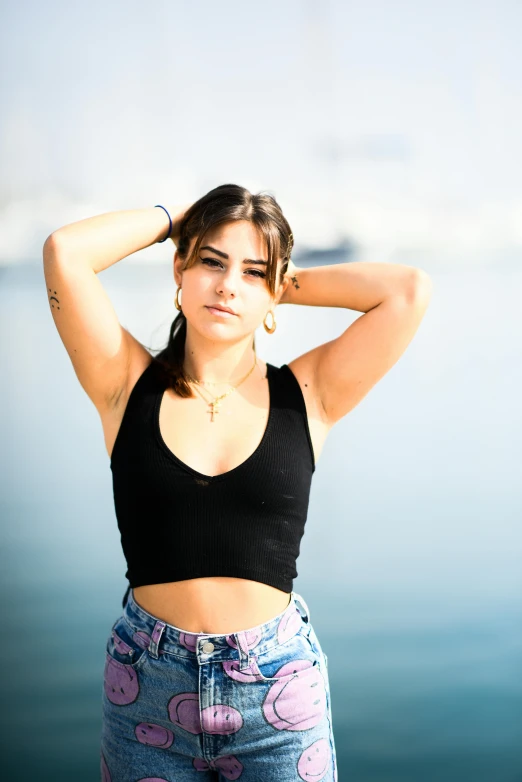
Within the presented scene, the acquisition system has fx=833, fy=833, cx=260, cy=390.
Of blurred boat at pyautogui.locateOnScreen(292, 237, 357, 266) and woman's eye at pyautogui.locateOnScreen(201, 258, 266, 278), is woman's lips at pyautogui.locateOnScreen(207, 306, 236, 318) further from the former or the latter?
blurred boat at pyautogui.locateOnScreen(292, 237, 357, 266)

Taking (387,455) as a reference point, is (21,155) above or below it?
above

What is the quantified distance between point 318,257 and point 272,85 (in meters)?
0.48

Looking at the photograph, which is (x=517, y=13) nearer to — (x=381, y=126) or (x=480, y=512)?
(x=381, y=126)

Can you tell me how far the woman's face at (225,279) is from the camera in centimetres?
149

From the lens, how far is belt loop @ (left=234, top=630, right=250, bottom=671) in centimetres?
138

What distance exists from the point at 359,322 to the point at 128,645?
73 centimetres

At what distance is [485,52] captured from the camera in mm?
2289

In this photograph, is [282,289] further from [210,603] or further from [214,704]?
[214,704]

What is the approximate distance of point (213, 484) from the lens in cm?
144

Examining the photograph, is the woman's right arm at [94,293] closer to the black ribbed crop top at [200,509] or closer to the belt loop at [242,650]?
the black ribbed crop top at [200,509]

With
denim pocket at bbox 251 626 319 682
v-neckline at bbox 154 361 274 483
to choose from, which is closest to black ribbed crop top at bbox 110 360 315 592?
v-neckline at bbox 154 361 274 483

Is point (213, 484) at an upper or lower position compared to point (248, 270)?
lower

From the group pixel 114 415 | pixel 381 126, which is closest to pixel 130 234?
pixel 114 415

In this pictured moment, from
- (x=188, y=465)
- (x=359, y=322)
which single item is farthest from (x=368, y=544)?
(x=188, y=465)
